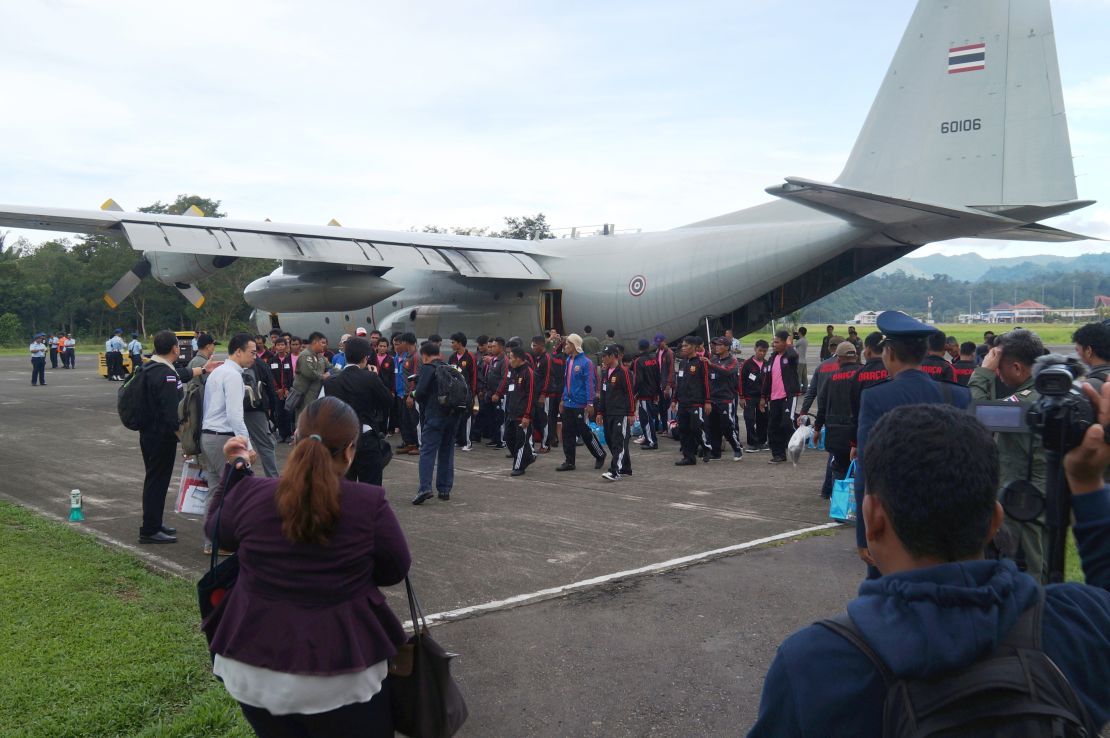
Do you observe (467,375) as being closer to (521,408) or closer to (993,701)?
(521,408)

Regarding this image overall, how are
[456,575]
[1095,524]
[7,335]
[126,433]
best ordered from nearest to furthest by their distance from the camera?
[1095,524] → [456,575] → [126,433] → [7,335]

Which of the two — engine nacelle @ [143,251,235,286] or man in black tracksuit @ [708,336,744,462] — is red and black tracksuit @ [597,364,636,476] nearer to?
man in black tracksuit @ [708,336,744,462]

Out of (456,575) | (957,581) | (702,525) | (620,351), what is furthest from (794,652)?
(620,351)

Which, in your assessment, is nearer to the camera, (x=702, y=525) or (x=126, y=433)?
(x=702, y=525)

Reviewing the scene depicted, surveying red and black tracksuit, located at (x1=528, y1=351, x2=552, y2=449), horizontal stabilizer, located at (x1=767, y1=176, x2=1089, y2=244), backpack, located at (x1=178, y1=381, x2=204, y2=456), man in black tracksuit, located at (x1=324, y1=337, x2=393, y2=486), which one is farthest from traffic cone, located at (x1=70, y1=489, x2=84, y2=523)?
horizontal stabilizer, located at (x1=767, y1=176, x2=1089, y2=244)

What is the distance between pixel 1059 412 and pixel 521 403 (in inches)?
382

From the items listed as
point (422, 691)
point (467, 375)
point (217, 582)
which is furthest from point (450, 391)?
point (422, 691)

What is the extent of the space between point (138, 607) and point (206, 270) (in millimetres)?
13678

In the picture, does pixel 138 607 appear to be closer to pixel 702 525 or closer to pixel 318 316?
pixel 702 525

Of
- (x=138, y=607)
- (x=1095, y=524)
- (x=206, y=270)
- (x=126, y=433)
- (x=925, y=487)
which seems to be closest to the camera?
(x=925, y=487)

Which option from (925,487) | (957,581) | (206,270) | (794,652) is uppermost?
(206,270)

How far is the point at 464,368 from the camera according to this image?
12.5 m

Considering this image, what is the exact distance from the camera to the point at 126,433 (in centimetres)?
1471

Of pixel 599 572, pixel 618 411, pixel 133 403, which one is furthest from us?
pixel 618 411
